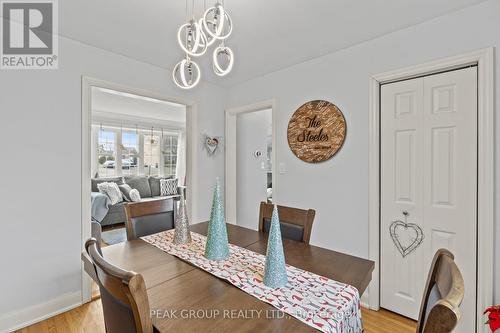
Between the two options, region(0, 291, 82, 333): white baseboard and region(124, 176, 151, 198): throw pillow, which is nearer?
region(0, 291, 82, 333): white baseboard

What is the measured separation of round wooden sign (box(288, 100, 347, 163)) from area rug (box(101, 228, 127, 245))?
3.23 m

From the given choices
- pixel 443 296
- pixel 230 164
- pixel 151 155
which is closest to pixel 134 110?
pixel 151 155

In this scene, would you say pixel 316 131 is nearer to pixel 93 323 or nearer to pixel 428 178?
pixel 428 178

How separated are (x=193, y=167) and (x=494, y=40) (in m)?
2.94

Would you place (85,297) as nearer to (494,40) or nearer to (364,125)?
(364,125)

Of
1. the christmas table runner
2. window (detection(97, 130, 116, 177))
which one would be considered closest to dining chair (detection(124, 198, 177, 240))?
the christmas table runner

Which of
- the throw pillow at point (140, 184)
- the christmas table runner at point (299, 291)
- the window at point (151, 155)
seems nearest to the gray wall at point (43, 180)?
the christmas table runner at point (299, 291)

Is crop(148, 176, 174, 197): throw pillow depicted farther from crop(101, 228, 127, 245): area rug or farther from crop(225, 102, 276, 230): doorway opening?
crop(225, 102, 276, 230): doorway opening

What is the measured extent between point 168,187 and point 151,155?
3.41 feet

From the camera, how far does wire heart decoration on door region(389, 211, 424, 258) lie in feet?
6.46

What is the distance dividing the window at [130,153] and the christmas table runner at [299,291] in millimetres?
5244

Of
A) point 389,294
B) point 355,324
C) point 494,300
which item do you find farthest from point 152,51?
point 494,300

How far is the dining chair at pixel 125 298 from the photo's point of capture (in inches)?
27.6

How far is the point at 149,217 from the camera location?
6.29ft
